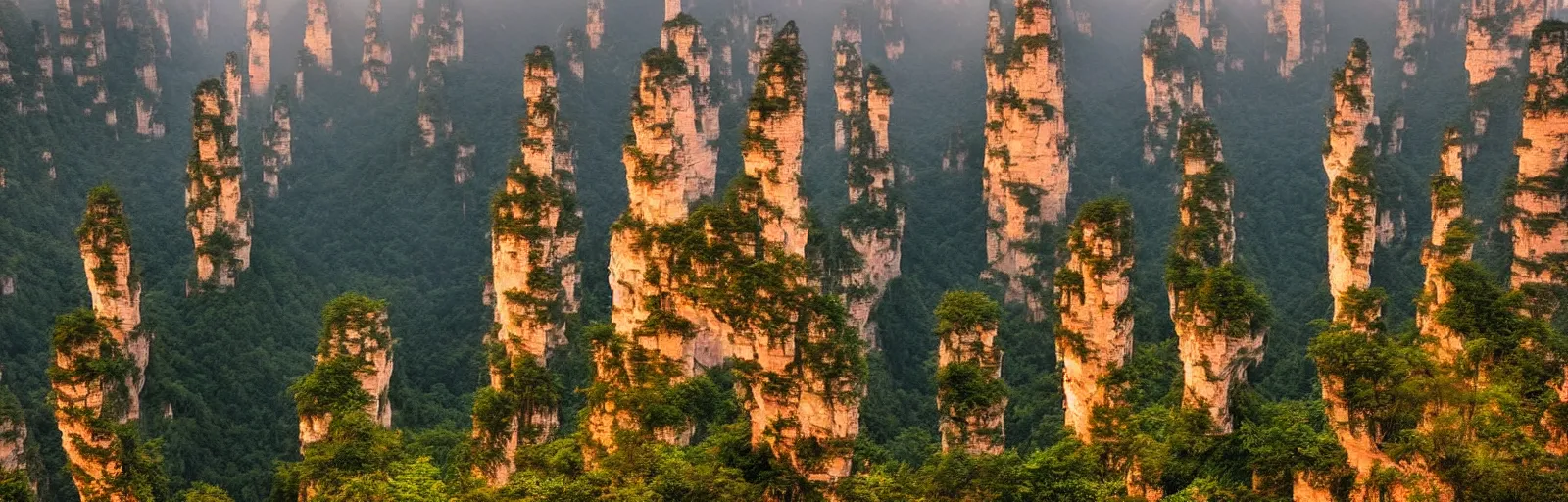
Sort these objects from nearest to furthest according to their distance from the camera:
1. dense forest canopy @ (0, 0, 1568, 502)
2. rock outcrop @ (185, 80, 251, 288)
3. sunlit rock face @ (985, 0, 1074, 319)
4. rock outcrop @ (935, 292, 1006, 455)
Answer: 1. dense forest canopy @ (0, 0, 1568, 502)
2. rock outcrop @ (935, 292, 1006, 455)
3. rock outcrop @ (185, 80, 251, 288)
4. sunlit rock face @ (985, 0, 1074, 319)

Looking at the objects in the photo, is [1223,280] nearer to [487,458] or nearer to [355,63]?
[487,458]

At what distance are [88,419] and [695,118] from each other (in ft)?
101

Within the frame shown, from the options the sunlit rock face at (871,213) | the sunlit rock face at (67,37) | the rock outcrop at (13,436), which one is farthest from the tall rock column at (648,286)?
the sunlit rock face at (67,37)

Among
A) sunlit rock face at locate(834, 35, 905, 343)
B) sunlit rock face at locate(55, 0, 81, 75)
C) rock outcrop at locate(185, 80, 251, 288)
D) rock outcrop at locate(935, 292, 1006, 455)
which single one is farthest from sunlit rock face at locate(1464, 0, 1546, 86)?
sunlit rock face at locate(55, 0, 81, 75)

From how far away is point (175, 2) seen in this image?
399ft

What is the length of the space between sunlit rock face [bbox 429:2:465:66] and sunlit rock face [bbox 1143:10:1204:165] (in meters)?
44.7

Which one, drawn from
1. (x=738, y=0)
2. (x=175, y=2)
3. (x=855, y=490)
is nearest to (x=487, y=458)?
(x=855, y=490)

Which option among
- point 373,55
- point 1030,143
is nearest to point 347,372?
point 1030,143

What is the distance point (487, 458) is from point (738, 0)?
7137cm

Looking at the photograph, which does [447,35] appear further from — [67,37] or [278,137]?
[67,37]

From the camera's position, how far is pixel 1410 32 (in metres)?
96.9

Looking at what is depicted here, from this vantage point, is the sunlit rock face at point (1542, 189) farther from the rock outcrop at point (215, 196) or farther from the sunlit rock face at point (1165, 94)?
the rock outcrop at point (215, 196)

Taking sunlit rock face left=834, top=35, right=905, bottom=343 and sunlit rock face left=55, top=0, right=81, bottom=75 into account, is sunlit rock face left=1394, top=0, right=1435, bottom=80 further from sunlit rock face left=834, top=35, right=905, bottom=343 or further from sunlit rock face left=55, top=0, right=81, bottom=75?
sunlit rock face left=55, top=0, right=81, bottom=75

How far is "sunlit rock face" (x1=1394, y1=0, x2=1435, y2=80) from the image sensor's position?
314 ft
